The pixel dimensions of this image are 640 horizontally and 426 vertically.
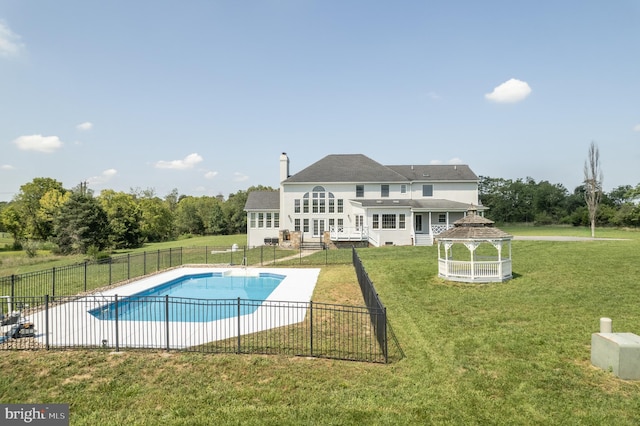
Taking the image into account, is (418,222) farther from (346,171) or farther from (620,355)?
(620,355)

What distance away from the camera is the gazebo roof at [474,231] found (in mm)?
15188

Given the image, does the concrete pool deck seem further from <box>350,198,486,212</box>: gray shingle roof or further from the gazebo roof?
<box>350,198,486,212</box>: gray shingle roof

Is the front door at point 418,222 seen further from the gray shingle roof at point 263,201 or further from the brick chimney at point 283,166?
the gray shingle roof at point 263,201

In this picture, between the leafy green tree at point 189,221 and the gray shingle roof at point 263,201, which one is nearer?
the gray shingle roof at point 263,201

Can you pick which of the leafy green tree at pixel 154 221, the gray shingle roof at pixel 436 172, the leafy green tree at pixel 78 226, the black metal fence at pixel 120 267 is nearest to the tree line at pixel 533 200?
the gray shingle roof at pixel 436 172

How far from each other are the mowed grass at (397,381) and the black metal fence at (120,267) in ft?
27.2

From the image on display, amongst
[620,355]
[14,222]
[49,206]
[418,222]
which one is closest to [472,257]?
[620,355]

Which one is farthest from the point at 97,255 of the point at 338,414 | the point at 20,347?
the point at 338,414

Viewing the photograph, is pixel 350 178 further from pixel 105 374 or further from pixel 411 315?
pixel 105 374

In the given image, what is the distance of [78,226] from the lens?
4000 centimetres

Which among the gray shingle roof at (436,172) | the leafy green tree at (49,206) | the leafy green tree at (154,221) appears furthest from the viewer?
the leafy green tree at (154,221)

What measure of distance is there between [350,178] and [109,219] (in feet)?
116

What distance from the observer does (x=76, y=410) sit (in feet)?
19.2

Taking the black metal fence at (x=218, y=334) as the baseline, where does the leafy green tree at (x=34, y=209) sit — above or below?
above
